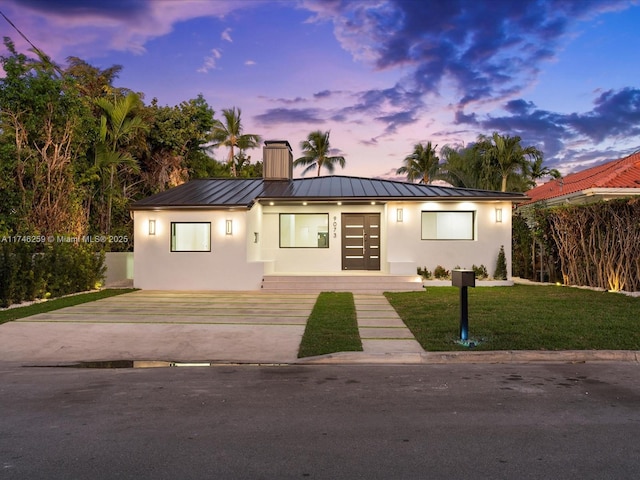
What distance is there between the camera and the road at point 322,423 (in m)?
3.34

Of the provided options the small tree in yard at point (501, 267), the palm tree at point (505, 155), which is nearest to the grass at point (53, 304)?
the small tree in yard at point (501, 267)

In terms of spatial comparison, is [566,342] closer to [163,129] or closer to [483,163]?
[163,129]

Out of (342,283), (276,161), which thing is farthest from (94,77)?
(342,283)

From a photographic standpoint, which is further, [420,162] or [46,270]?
[420,162]

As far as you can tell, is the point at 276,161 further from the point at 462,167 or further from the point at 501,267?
the point at 462,167

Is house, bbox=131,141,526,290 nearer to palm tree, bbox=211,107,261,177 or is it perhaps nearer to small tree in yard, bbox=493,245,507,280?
small tree in yard, bbox=493,245,507,280

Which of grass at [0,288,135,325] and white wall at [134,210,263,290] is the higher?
white wall at [134,210,263,290]

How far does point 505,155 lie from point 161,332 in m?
28.8

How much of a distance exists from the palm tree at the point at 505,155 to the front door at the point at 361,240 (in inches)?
706

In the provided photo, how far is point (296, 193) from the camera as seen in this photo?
1706 cm

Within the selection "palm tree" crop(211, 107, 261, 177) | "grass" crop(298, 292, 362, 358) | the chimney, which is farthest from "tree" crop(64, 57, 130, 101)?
"grass" crop(298, 292, 362, 358)

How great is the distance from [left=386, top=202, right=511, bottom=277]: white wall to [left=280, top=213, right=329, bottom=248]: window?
8.47ft

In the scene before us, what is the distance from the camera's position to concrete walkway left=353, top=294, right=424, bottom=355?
7.10 m

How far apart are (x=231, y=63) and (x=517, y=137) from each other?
21.4 m
